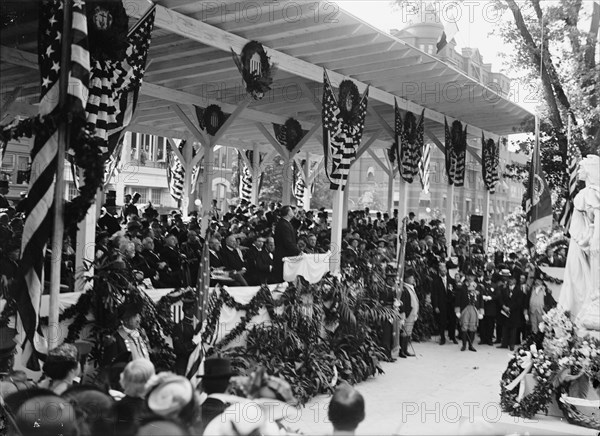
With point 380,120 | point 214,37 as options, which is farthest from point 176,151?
point 214,37

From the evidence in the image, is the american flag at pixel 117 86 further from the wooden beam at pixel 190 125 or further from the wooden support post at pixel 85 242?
the wooden beam at pixel 190 125

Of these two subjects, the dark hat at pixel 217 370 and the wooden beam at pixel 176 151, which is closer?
the dark hat at pixel 217 370

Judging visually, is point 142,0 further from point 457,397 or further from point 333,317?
point 457,397

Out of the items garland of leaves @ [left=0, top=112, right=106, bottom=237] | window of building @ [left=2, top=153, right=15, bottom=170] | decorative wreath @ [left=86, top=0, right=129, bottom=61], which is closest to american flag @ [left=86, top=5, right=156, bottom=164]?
decorative wreath @ [left=86, top=0, right=129, bottom=61]

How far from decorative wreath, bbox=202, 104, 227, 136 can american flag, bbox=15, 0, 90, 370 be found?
9.34 meters

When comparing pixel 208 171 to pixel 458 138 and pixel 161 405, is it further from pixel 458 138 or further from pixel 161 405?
pixel 161 405

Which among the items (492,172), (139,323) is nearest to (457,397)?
(139,323)

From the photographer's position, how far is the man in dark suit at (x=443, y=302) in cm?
1339

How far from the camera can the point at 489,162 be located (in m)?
20.5

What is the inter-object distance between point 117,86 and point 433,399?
6.13 metres

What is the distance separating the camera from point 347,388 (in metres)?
3.42

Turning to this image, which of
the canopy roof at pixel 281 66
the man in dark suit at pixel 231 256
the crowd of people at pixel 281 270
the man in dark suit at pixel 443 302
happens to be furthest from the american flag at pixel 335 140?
the man in dark suit at pixel 443 302

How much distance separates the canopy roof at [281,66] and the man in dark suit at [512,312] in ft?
15.3

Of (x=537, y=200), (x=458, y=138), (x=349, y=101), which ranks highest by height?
(x=458, y=138)
